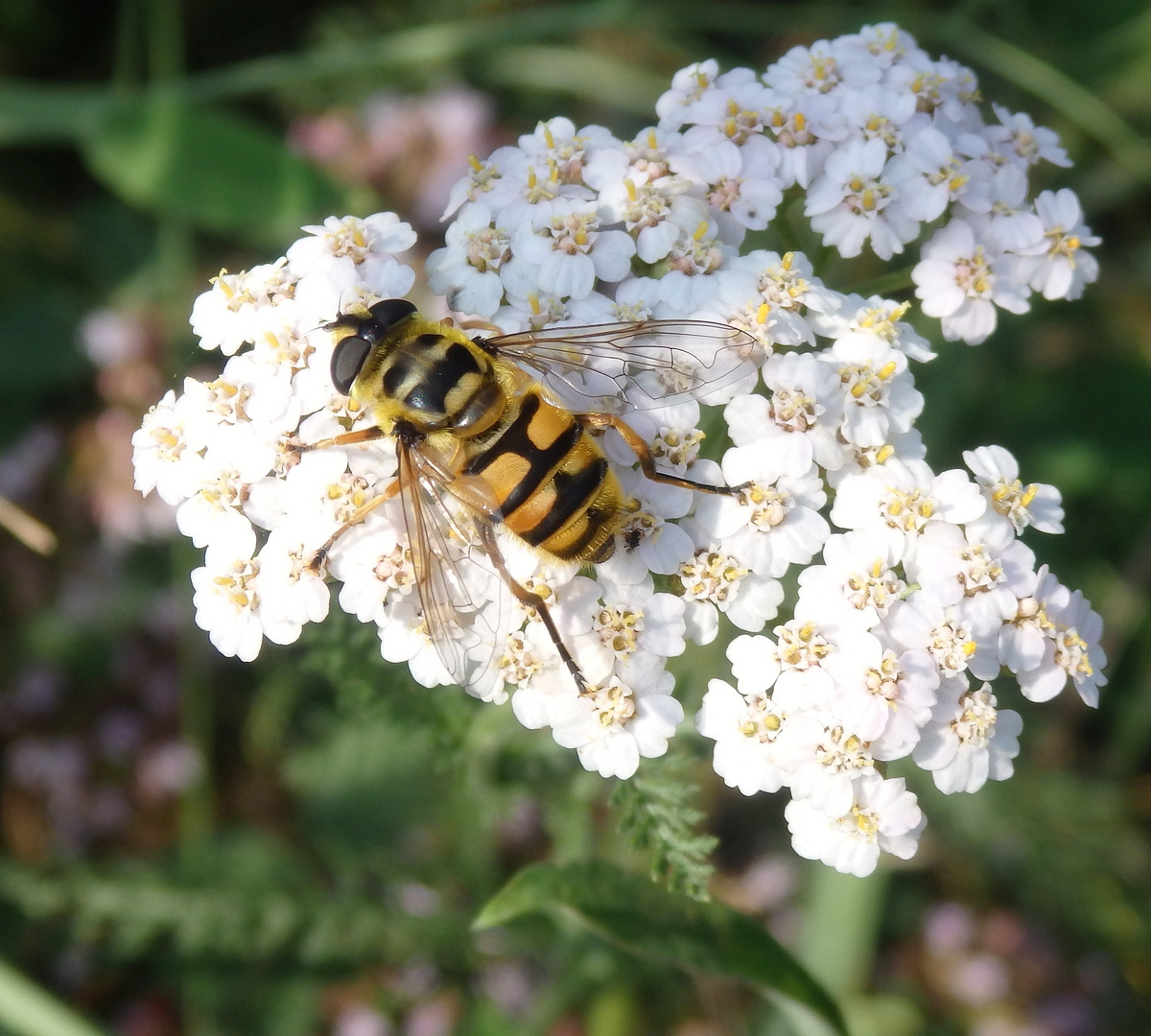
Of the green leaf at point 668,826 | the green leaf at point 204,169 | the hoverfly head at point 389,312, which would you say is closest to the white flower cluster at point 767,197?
the hoverfly head at point 389,312

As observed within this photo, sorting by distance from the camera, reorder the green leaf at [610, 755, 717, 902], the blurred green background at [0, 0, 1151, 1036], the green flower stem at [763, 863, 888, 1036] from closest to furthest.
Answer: the green leaf at [610, 755, 717, 902] → the green flower stem at [763, 863, 888, 1036] → the blurred green background at [0, 0, 1151, 1036]

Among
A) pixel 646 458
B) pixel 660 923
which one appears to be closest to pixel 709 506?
pixel 646 458

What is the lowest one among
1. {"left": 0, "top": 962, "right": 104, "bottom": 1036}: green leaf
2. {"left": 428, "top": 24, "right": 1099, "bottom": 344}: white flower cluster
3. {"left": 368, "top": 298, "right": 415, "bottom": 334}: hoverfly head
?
{"left": 0, "top": 962, "right": 104, "bottom": 1036}: green leaf

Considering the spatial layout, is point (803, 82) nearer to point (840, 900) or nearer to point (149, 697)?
point (840, 900)

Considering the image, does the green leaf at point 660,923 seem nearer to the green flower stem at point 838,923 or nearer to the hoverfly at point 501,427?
the hoverfly at point 501,427

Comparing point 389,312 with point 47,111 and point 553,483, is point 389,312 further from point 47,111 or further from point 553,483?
point 47,111

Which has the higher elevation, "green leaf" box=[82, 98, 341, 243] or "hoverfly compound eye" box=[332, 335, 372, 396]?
"green leaf" box=[82, 98, 341, 243]

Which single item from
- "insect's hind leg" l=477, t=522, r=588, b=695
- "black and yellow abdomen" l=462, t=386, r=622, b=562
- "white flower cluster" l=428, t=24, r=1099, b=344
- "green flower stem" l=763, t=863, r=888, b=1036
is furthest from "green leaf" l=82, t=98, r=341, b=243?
"green flower stem" l=763, t=863, r=888, b=1036

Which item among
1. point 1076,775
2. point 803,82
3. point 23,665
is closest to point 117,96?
point 23,665

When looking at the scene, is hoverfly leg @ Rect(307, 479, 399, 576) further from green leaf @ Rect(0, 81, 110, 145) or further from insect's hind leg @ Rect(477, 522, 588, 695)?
green leaf @ Rect(0, 81, 110, 145)
